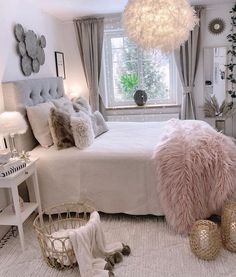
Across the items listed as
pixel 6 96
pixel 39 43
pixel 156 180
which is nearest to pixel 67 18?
pixel 39 43

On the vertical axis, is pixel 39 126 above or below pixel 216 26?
below

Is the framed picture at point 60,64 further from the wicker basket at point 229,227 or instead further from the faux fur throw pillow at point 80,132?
the wicker basket at point 229,227

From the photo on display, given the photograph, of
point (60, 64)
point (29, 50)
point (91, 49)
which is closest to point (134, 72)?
point (91, 49)

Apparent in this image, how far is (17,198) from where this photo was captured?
83.3 inches

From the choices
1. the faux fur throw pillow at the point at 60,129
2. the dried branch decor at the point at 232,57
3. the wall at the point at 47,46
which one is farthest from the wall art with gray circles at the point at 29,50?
the dried branch decor at the point at 232,57

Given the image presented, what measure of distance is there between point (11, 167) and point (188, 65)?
10.4ft

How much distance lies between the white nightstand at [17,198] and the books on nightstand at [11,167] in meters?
0.03

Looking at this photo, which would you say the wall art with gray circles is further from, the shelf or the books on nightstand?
the shelf

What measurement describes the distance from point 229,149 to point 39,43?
99.5 inches

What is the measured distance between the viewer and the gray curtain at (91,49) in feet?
14.4

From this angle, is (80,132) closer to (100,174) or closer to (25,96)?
(100,174)

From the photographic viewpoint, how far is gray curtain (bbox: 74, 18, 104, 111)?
14.4 feet

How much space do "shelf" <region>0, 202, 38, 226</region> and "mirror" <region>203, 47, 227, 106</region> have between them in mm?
3254

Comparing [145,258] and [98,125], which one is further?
[98,125]
